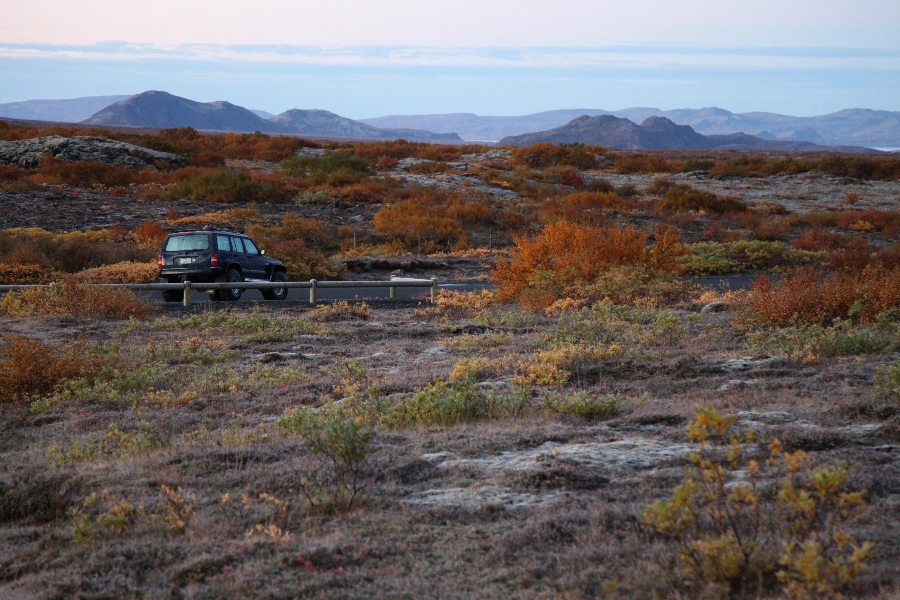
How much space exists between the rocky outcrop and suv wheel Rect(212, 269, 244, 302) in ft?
92.8

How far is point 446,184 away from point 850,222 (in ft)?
67.8

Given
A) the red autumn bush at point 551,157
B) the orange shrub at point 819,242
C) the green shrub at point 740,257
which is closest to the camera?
the green shrub at point 740,257

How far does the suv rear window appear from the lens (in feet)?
56.6

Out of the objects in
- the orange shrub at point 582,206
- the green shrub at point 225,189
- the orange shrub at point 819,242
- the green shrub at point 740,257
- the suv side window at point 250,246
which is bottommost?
the green shrub at point 740,257

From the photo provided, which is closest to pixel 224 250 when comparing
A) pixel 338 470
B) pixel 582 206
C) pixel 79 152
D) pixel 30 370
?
pixel 30 370

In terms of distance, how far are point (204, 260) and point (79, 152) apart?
101 ft

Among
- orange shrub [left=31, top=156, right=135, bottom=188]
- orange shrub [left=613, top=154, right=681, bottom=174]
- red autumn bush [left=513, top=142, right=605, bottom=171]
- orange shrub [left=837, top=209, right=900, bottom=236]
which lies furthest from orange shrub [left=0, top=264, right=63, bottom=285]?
orange shrub [left=613, top=154, right=681, bottom=174]

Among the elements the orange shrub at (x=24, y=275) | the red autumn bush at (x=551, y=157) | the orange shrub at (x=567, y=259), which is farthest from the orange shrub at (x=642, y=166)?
the orange shrub at (x=24, y=275)

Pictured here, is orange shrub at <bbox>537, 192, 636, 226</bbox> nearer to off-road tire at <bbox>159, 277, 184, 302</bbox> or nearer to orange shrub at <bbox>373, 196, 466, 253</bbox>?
orange shrub at <bbox>373, 196, 466, 253</bbox>

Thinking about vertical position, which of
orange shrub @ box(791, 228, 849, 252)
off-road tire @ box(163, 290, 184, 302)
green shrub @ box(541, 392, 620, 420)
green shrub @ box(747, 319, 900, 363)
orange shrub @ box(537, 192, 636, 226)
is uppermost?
orange shrub @ box(537, 192, 636, 226)

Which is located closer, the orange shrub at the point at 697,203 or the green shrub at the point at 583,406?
the green shrub at the point at 583,406

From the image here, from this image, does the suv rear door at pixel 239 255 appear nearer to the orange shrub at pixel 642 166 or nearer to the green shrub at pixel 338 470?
the green shrub at pixel 338 470

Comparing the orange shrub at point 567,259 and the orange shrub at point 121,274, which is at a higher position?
the orange shrub at point 567,259

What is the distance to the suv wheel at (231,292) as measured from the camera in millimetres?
17562
